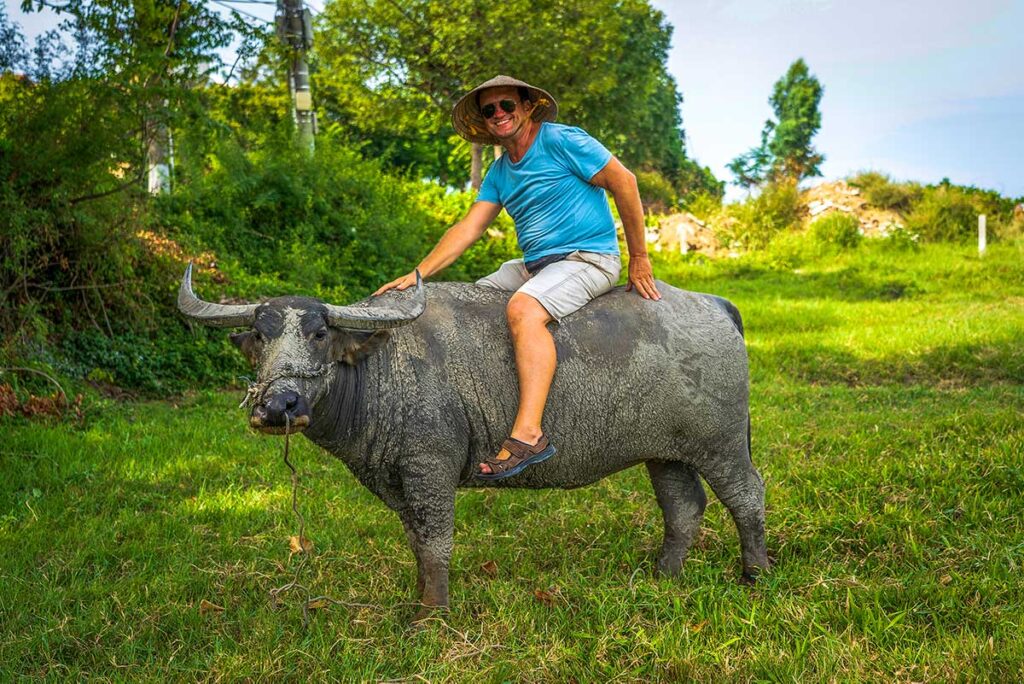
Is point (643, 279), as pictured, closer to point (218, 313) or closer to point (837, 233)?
point (218, 313)

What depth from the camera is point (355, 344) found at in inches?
151

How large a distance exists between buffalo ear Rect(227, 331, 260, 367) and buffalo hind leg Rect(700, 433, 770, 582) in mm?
2327

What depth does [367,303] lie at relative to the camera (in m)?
4.14

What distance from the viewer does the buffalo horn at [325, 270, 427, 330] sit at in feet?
12.2

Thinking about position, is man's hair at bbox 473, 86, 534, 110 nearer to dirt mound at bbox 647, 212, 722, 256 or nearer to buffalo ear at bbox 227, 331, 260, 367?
buffalo ear at bbox 227, 331, 260, 367

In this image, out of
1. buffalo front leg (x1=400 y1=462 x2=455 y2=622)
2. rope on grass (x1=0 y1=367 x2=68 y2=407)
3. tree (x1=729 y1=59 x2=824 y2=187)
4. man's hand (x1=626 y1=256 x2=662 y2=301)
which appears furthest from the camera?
tree (x1=729 y1=59 x2=824 y2=187)

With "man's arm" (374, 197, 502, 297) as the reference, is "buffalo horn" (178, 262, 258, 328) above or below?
below

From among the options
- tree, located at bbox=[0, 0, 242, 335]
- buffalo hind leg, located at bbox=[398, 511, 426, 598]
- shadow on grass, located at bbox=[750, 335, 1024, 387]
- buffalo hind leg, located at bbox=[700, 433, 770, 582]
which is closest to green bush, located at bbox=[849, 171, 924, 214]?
shadow on grass, located at bbox=[750, 335, 1024, 387]

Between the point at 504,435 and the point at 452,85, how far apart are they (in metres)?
14.4

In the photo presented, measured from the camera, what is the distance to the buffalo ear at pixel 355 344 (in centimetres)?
381

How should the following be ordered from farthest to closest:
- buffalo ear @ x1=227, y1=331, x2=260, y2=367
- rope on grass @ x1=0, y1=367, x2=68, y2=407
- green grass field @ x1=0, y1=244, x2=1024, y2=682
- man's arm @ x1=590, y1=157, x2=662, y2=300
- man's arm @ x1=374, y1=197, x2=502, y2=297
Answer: rope on grass @ x1=0, y1=367, x2=68, y2=407 → man's arm @ x1=374, y1=197, x2=502, y2=297 → man's arm @ x1=590, y1=157, x2=662, y2=300 → buffalo ear @ x1=227, y1=331, x2=260, y2=367 → green grass field @ x1=0, y1=244, x2=1024, y2=682

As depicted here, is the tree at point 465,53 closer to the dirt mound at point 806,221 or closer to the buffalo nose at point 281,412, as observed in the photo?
the dirt mound at point 806,221

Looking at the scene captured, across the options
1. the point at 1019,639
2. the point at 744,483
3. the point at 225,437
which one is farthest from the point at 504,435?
the point at 225,437

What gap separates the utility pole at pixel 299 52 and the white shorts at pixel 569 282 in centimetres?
927
